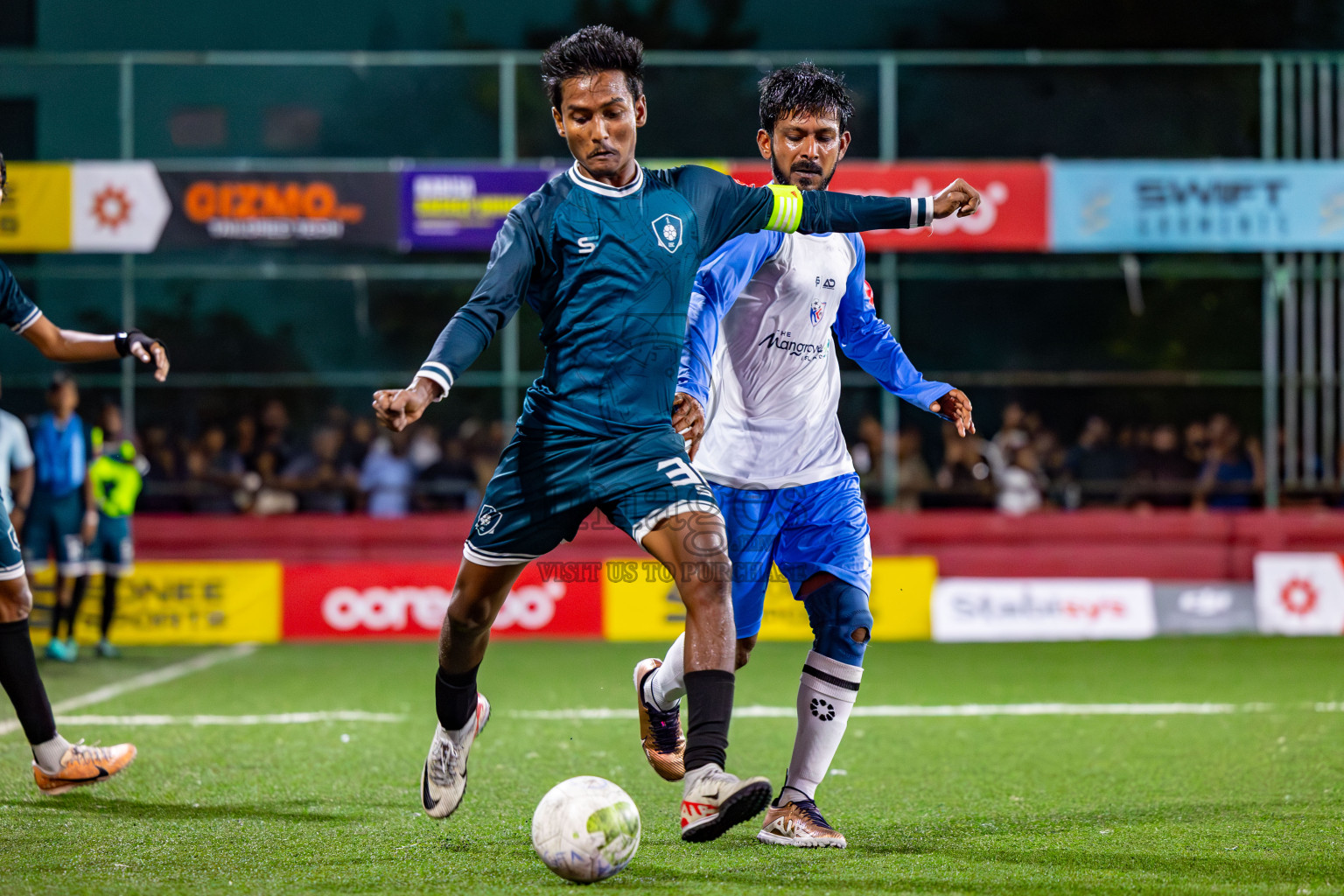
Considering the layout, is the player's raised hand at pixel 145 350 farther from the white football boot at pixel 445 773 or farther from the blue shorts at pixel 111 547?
the blue shorts at pixel 111 547

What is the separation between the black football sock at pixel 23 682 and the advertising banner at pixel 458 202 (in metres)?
8.93

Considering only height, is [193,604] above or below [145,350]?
below

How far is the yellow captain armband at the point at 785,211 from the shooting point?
15.1ft

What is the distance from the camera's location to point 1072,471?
49.3ft

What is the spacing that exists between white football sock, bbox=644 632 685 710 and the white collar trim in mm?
1636

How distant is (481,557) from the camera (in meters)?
4.46

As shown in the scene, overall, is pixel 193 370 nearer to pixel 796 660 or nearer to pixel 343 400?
pixel 343 400

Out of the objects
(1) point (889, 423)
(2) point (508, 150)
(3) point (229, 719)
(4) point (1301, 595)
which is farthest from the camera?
(1) point (889, 423)

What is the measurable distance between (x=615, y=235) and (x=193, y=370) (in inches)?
561

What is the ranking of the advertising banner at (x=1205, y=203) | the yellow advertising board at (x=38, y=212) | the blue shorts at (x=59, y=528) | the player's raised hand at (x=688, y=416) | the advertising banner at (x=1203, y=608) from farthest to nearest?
the advertising banner at (x=1205, y=203) < the yellow advertising board at (x=38, y=212) < the advertising banner at (x=1203, y=608) < the blue shorts at (x=59, y=528) < the player's raised hand at (x=688, y=416)

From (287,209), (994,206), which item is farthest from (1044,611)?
(287,209)

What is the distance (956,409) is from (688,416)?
1.00m

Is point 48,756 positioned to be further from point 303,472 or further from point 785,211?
point 303,472

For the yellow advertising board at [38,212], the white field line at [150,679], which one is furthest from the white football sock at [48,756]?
the yellow advertising board at [38,212]
